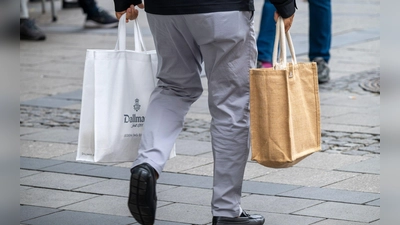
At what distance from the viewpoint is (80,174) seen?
4.54m

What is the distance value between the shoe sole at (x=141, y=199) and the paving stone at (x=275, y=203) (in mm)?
834

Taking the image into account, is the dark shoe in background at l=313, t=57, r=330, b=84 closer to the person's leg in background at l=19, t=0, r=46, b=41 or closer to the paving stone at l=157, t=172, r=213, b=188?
the paving stone at l=157, t=172, r=213, b=188

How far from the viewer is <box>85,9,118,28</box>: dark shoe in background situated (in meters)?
11.3

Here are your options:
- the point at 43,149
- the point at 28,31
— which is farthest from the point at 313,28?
the point at 28,31

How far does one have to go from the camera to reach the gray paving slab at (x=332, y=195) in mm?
3929

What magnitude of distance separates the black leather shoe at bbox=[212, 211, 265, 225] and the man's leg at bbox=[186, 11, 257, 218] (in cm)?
2

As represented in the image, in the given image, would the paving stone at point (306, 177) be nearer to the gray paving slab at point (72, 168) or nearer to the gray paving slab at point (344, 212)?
the gray paving slab at point (344, 212)

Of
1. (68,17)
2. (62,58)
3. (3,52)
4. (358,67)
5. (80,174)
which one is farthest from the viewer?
(68,17)

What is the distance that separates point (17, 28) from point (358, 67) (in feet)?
21.9

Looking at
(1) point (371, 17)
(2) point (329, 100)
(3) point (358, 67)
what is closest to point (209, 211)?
(2) point (329, 100)

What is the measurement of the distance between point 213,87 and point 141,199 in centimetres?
56

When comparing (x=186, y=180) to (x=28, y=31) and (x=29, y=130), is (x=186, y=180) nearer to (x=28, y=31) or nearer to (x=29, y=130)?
(x=29, y=130)

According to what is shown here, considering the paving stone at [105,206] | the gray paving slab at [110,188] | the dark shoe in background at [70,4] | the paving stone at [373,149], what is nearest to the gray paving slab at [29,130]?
the gray paving slab at [110,188]

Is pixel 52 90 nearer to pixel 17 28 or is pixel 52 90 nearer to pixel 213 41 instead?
pixel 213 41
